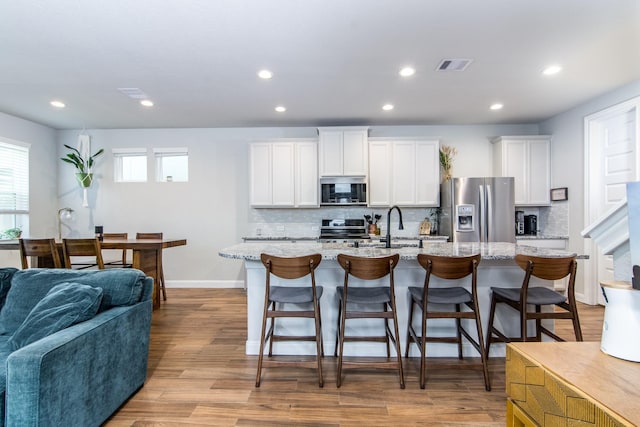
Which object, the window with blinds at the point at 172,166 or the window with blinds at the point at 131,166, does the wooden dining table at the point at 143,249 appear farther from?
the window with blinds at the point at 131,166

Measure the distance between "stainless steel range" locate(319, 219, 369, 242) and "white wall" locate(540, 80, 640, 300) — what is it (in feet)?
9.61

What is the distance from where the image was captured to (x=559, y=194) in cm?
Result: 460

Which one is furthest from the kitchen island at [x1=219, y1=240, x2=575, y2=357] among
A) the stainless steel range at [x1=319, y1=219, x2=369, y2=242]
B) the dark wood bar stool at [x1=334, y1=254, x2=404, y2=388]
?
the stainless steel range at [x1=319, y1=219, x2=369, y2=242]

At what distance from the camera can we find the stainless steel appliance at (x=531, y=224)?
4910 millimetres

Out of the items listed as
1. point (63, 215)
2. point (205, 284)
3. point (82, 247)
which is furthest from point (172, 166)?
point (82, 247)

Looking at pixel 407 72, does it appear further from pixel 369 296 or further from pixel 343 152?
pixel 369 296

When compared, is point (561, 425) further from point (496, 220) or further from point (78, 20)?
point (496, 220)

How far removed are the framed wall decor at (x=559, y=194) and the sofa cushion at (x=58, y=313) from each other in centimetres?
564

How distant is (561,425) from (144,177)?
6063 millimetres

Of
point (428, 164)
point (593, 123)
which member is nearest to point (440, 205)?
point (428, 164)

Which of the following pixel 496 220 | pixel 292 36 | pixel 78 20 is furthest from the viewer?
pixel 496 220

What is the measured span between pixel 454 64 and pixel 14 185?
6.22 meters

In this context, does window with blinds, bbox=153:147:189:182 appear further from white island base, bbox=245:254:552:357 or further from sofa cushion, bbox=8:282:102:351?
sofa cushion, bbox=8:282:102:351

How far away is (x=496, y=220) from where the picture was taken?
4355 mm
